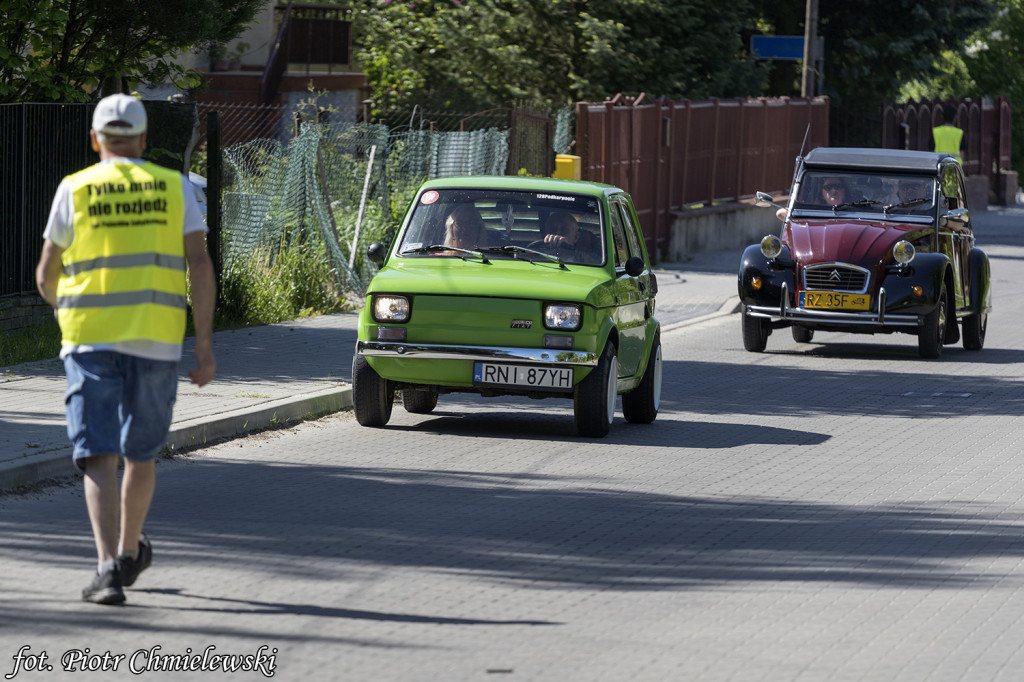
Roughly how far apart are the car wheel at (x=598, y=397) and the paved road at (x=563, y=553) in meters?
0.12

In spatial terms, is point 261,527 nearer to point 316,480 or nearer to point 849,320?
point 316,480

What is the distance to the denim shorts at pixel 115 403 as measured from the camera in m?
6.10

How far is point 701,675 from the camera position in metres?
5.55

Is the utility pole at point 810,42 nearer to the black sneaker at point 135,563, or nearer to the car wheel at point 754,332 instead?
the car wheel at point 754,332

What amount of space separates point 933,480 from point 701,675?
460cm

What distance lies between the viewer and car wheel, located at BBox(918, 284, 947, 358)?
1645cm

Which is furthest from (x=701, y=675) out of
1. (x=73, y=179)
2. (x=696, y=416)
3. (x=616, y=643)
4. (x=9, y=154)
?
(x=9, y=154)

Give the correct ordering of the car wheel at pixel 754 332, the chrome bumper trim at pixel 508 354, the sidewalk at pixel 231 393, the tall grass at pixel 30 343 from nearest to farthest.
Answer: the sidewalk at pixel 231 393
the chrome bumper trim at pixel 508 354
the tall grass at pixel 30 343
the car wheel at pixel 754 332

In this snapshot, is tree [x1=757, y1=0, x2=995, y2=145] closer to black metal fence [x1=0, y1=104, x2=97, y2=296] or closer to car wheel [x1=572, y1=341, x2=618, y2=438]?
black metal fence [x1=0, y1=104, x2=97, y2=296]

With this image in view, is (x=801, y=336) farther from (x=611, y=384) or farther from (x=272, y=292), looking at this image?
(x=611, y=384)

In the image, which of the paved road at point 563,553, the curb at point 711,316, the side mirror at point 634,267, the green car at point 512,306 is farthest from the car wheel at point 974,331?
the side mirror at point 634,267

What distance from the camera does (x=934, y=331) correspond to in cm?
1656

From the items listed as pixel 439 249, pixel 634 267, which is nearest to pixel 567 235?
pixel 634 267

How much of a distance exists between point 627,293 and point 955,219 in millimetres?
6708
